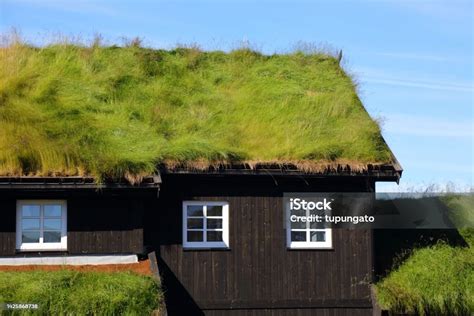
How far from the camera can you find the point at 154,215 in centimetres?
1966

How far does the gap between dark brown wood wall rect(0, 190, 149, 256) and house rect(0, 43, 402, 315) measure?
0.08 ft

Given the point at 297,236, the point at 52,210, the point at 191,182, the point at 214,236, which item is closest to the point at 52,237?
the point at 52,210

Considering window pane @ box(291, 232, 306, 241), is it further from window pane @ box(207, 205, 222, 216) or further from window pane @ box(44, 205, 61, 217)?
window pane @ box(44, 205, 61, 217)

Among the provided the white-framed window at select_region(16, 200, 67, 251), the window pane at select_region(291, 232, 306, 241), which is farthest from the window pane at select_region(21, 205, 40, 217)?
the window pane at select_region(291, 232, 306, 241)

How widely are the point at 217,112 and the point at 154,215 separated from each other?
11.2ft

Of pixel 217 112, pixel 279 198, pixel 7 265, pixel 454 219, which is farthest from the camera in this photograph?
pixel 454 219

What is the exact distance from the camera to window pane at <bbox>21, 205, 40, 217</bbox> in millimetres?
18828

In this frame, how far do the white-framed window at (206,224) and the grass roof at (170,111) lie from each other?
114 centimetres

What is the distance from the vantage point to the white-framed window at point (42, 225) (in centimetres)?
1881

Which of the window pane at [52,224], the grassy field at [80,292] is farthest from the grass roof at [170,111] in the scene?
the grassy field at [80,292]

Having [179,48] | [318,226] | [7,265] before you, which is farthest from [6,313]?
[179,48]

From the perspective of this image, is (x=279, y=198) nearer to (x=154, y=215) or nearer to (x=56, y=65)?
(x=154, y=215)

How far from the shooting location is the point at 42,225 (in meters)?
18.9

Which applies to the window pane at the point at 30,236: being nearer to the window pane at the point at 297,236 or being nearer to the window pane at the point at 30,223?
the window pane at the point at 30,223
